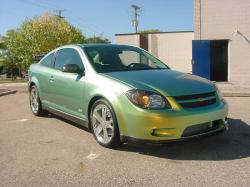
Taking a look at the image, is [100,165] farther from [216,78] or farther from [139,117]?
[216,78]

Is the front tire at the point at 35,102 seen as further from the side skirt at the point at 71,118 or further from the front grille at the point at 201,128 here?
the front grille at the point at 201,128

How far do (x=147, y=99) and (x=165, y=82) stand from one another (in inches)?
19.0

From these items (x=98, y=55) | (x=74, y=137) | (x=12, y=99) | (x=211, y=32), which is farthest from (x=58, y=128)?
(x=211, y=32)

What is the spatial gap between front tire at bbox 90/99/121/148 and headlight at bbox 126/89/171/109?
0.44m

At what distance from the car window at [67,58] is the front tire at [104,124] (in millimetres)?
942

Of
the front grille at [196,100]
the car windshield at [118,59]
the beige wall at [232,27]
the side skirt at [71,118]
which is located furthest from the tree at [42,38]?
the front grille at [196,100]

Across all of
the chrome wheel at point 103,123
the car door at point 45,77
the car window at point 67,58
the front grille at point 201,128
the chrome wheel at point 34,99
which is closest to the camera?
the front grille at point 201,128

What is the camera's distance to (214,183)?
4.36 metres

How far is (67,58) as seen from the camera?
7.27 meters

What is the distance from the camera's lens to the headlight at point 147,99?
205 inches

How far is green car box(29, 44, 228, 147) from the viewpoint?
5.18 meters

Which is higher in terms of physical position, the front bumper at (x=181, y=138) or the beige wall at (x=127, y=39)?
the beige wall at (x=127, y=39)

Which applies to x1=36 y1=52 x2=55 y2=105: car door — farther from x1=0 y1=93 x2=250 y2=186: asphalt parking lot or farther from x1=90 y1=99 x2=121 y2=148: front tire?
x1=90 y1=99 x2=121 y2=148: front tire

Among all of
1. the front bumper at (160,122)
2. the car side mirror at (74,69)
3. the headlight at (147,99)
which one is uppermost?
the car side mirror at (74,69)
